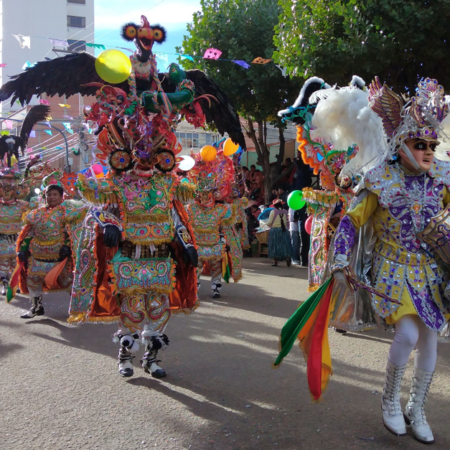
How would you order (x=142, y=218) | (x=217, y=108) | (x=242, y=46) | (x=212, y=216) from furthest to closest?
(x=242, y=46)
(x=212, y=216)
(x=217, y=108)
(x=142, y=218)

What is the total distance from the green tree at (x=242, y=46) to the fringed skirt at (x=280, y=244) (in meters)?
4.16

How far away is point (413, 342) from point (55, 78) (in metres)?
3.67

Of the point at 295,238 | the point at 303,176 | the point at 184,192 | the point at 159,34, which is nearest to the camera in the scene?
the point at 159,34

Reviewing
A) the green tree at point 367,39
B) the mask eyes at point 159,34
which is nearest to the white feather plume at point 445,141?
the mask eyes at point 159,34

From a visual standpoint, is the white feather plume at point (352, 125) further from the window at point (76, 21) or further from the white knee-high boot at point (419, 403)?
the window at point (76, 21)

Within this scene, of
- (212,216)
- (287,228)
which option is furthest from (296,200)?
(287,228)

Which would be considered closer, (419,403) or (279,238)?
(419,403)

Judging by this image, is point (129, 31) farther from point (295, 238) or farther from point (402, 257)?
point (295, 238)

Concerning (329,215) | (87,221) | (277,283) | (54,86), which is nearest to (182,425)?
(87,221)

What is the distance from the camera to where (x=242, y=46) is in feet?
49.2

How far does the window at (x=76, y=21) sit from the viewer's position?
54.5 m

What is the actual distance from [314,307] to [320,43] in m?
7.49

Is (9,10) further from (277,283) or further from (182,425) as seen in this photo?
(182,425)

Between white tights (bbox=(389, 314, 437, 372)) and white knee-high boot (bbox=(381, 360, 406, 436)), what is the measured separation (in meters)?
0.06
